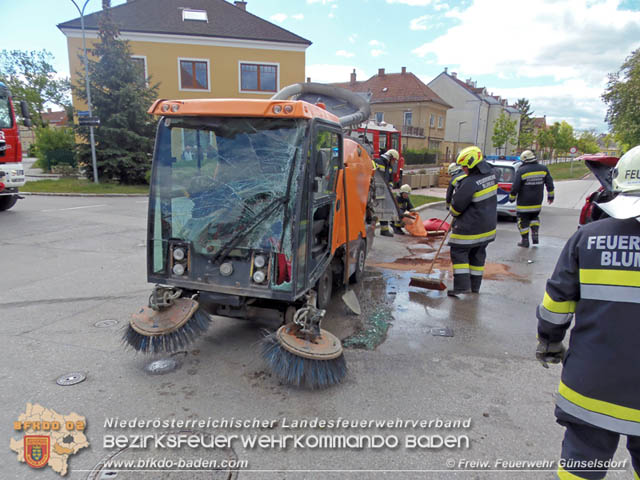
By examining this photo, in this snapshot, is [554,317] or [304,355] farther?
[304,355]

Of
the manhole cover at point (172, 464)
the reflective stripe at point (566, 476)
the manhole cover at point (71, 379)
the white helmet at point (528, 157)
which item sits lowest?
the manhole cover at point (172, 464)

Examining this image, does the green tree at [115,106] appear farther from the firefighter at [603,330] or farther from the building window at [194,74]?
the firefighter at [603,330]

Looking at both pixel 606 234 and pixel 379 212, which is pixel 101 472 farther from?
pixel 379 212

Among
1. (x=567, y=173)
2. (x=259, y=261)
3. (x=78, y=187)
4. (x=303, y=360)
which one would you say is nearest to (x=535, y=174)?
(x=259, y=261)

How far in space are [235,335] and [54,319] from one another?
2.09m

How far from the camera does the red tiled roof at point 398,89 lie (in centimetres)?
4608

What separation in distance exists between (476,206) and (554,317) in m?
3.77

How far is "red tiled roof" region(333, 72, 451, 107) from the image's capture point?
46.1 metres

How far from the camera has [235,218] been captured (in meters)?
3.67

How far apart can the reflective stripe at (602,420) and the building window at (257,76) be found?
1047 inches

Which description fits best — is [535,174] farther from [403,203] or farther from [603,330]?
[603,330]

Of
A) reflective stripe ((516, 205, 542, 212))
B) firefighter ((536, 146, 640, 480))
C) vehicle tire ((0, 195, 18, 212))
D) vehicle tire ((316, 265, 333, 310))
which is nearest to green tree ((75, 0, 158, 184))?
vehicle tire ((0, 195, 18, 212))

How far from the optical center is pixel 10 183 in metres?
11.1

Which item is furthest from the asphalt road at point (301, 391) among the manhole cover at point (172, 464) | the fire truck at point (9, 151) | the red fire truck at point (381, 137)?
the red fire truck at point (381, 137)
